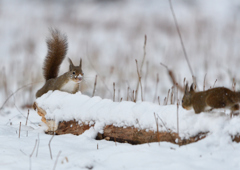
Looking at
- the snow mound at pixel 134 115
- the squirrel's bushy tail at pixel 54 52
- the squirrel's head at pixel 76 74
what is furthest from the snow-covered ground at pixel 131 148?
the squirrel's bushy tail at pixel 54 52

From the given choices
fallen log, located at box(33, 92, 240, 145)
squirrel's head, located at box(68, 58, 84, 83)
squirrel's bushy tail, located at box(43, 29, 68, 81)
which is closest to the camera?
fallen log, located at box(33, 92, 240, 145)

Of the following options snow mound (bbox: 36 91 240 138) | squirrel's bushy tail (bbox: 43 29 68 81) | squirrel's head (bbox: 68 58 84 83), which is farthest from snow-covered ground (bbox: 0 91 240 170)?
squirrel's bushy tail (bbox: 43 29 68 81)

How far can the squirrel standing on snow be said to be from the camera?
11.4ft

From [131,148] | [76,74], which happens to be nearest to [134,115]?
[131,148]

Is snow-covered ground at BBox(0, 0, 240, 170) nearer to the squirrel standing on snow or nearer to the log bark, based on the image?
the log bark

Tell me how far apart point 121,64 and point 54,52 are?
407 centimetres

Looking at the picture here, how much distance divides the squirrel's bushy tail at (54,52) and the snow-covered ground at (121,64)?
1.09 feet

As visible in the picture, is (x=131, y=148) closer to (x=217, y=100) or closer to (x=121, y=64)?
(x=217, y=100)

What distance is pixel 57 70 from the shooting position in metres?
3.90

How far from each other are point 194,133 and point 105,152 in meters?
0.53

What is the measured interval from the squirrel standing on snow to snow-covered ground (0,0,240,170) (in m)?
0.23

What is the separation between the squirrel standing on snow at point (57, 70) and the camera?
3463 millimetres

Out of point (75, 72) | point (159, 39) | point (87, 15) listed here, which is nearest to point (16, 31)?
point (87, 15)

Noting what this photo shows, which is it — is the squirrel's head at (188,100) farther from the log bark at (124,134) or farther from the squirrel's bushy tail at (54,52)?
the squirrel's bushy tail at (54,52)
